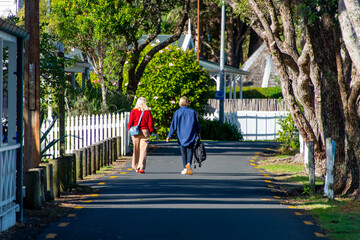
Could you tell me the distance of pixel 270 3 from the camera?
1680cm

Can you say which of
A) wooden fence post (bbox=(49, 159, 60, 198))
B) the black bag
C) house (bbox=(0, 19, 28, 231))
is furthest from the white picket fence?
house (bbox=(0, 19, 28, 231))

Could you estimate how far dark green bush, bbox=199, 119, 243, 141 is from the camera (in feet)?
110

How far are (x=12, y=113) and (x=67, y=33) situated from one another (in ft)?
44.0

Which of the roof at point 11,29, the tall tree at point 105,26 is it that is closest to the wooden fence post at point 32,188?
the roof at point 11,29

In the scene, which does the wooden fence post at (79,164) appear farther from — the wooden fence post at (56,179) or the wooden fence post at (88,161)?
the wooden fence post at (56,179)

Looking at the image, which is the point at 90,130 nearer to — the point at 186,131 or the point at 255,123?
the point at 186,131

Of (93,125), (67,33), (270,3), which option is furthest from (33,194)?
(67,33)

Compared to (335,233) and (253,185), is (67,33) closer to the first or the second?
(253,185)

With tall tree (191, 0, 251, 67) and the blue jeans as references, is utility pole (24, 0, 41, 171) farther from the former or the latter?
tall tree (191, 0, 251, 67)

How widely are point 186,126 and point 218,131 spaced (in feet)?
60.1

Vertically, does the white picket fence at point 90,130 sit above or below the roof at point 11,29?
below

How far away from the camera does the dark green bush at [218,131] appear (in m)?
33.7

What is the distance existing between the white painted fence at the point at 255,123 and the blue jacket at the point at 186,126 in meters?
21.0

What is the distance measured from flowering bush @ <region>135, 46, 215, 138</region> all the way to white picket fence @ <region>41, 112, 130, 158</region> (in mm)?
8793
